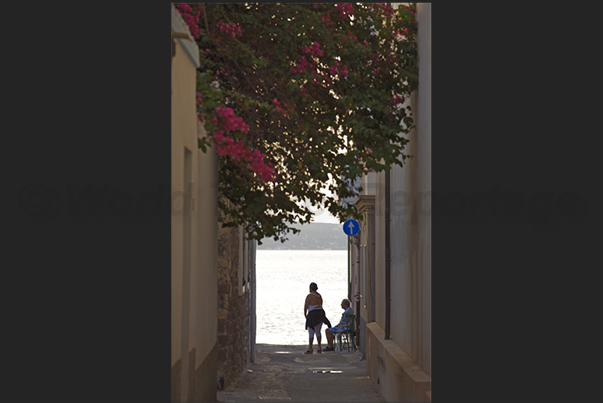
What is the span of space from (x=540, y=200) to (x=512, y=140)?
1.37 feet

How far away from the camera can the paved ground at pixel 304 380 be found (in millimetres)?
7426

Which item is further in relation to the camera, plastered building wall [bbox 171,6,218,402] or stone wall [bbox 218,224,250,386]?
stone wall [bbox 218,224,250,386]

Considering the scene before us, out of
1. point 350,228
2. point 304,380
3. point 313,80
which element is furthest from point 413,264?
point 350,228

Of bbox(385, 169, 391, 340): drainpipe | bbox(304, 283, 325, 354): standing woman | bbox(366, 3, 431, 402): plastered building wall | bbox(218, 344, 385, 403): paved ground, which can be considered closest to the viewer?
bbox(366, 3, 431, 402): plastered building wall

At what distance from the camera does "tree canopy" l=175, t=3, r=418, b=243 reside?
6027 mm

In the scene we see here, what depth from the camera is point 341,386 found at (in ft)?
27.8

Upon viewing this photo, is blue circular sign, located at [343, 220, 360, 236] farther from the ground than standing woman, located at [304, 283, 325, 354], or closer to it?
farther from the ground

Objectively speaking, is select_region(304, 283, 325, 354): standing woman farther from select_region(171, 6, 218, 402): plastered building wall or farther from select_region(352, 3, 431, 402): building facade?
select_region(171, 6, 218, 402): plastered building wall

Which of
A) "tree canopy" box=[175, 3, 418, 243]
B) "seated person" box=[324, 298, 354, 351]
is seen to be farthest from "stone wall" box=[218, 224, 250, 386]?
"seated person" box=[324, 298, 354, 351]

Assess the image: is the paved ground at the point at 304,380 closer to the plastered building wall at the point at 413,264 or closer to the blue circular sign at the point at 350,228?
the plastered building wall at the point at 413,264

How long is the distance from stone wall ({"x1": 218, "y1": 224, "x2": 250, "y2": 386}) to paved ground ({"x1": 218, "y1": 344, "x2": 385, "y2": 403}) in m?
0.28

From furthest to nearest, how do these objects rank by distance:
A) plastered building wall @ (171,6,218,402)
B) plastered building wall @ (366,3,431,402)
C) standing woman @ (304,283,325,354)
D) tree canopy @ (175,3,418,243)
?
standing woman @ (304,283,325,354) → tree canopy @ (175,3,418,243) → plastered building wall @ (366,3,431,402) → plastered building wall @ (171,6,218,402)

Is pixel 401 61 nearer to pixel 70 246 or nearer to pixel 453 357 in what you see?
pixel 453 357

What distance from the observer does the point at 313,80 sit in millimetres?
6023
